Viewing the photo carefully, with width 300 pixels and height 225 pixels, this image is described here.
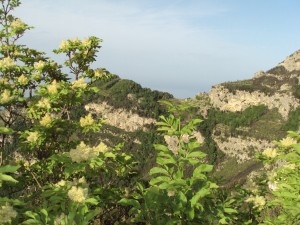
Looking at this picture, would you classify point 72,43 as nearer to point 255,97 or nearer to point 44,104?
point 44,104

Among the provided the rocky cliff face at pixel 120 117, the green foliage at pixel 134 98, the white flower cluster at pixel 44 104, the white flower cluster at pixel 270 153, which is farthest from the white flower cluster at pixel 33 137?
the rocky cliff face at pixel 120 117

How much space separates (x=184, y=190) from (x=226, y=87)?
16817 centimetres

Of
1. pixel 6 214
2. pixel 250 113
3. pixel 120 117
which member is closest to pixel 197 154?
→ pixel 6 214

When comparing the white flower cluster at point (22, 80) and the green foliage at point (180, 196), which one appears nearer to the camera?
the green foliage at point (180, 196)

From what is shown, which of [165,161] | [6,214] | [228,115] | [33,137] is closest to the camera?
[6,214]

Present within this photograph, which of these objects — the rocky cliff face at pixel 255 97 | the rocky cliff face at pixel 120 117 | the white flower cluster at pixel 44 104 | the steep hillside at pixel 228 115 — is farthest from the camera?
the rocky cliff face at pixel 120 117

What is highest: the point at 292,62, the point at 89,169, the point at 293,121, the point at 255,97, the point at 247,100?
the point at 292,62

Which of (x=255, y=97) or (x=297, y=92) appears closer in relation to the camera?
(x=297, y=92)

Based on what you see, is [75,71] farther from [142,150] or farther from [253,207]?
[142,150]

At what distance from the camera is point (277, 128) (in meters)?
149

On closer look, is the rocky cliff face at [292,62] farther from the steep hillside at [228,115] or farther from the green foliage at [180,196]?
the green foliage at [180,196]

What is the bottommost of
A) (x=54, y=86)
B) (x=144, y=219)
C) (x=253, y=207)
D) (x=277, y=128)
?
(x=277, y=128)

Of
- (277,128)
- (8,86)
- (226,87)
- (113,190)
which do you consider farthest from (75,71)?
(226,87)

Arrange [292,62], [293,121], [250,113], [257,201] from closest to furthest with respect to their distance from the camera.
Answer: [257,201], [293,121], [250,113], [292,62]
